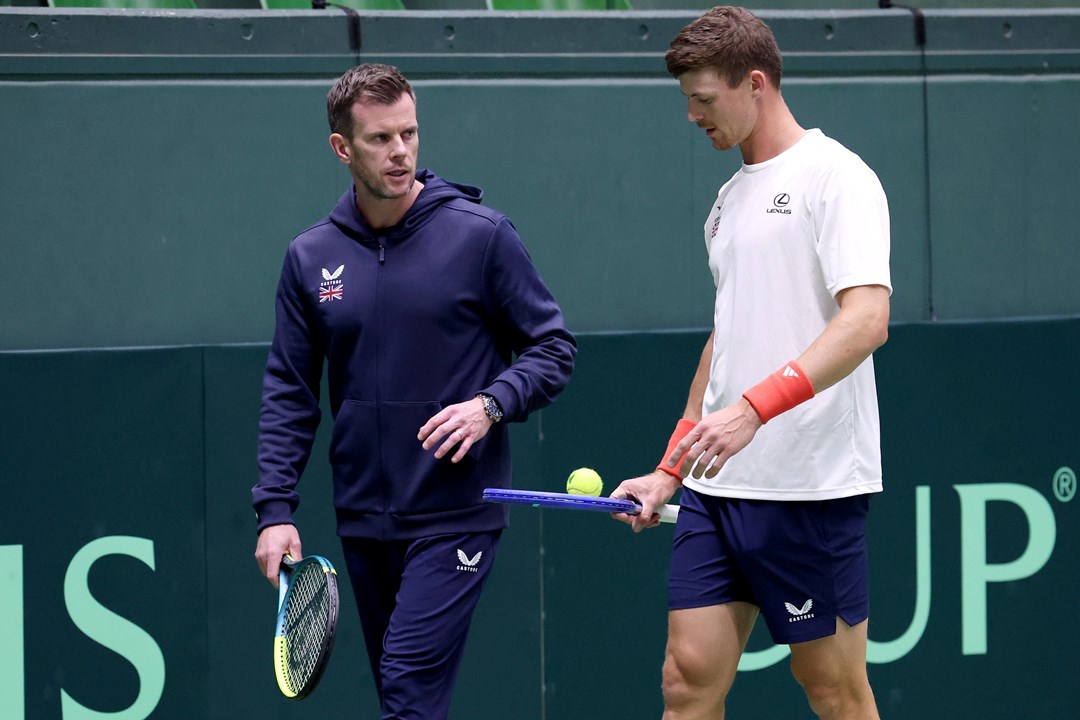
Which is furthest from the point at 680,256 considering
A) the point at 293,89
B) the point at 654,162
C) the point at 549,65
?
the point at 293,89

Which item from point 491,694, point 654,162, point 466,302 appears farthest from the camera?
point 654,162

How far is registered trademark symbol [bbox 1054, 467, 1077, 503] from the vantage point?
18.0 feet

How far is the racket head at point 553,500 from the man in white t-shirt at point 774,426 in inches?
5.3

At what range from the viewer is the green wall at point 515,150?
5.09 metres

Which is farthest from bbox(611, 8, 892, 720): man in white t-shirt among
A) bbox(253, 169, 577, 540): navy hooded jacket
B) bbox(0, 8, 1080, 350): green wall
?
bbox(0, 8, 1080, 350): green wall

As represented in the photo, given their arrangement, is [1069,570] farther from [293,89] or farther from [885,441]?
[293,89]

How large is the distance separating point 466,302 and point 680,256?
1.96 meters

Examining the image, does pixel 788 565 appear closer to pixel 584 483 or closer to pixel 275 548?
pixel 584 483

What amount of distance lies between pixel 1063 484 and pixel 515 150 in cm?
233

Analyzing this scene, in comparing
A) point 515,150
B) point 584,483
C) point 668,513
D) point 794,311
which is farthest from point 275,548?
point 515,150

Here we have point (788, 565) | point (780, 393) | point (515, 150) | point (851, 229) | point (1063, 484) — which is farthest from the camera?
point (1063, 484)

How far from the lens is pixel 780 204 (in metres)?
3.57

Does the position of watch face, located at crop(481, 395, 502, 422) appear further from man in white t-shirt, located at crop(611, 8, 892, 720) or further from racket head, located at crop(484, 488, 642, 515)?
man in white t-shirt, located at crop(611, 8, 892, 720)

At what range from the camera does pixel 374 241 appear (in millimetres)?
3770
